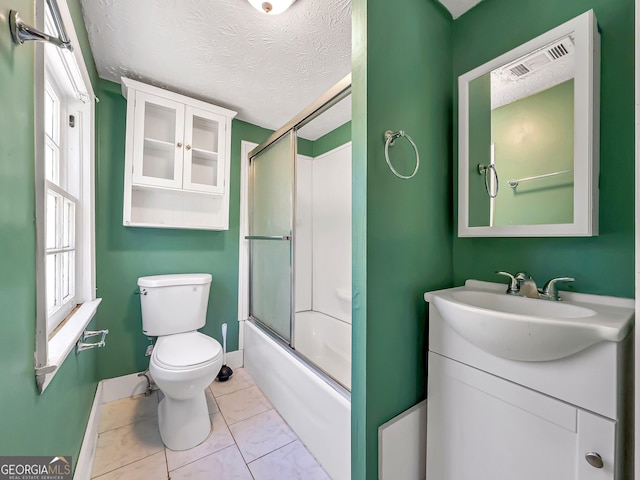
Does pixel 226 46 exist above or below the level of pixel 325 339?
above

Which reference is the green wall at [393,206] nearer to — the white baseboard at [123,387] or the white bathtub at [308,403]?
the white bathtub at [308,403]

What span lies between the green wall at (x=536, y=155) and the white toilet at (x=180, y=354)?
5.55 ft

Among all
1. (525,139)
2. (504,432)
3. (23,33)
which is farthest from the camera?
(525,139)

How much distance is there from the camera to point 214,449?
1.43 meters

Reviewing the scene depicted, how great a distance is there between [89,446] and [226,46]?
7.18ft

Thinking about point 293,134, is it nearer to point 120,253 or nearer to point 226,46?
point 226,46

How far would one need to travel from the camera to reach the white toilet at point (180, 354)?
143cm

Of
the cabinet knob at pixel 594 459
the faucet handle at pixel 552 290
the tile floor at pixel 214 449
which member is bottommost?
the tile floor at pixel 214 449

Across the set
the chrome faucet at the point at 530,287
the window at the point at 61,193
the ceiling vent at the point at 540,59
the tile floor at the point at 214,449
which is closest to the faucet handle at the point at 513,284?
the chrome faucet at the point at 530,287

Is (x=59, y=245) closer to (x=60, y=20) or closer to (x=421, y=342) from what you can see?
(x=60, y=20)

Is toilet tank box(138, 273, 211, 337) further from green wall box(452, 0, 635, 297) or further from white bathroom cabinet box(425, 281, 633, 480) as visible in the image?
green wall box(452, 0, 635, 297)

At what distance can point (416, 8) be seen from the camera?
3.78ft

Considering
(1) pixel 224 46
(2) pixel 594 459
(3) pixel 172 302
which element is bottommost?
(2) pixel 594 459

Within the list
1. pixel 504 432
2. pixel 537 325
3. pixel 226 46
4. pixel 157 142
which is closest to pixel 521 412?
pixel 504 432
